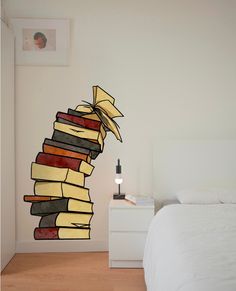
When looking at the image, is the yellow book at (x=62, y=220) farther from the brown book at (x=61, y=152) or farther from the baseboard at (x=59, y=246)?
the brown book at (x=61, y=152)

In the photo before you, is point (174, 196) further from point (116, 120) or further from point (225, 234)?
point (225, 234)

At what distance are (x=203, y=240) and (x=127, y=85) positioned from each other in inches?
73.1

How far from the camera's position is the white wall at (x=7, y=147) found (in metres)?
2.82

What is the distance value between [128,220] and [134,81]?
53.1 inches

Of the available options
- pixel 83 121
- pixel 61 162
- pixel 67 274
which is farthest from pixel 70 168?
pixel 67 274

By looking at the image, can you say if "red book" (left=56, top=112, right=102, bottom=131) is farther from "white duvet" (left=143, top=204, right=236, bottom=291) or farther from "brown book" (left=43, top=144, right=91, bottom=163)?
"white duvet" (left=143, top=204, right=236, bottom=291)

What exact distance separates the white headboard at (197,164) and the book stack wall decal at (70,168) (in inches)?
22.5

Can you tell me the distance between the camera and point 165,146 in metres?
3.14

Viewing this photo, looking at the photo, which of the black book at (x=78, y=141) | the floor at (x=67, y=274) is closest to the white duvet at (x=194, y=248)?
the floor at (x=67, y=274)

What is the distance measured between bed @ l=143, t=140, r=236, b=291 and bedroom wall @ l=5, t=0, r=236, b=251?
185mm

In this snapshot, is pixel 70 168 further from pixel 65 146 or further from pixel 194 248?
pixel 194 248

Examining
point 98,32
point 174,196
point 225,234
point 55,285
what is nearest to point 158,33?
point 98,32

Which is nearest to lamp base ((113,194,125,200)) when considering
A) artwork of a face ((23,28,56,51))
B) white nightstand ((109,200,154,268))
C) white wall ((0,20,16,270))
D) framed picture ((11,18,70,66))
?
white nightstand ((109,200,154,268))

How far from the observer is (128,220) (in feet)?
9.29
